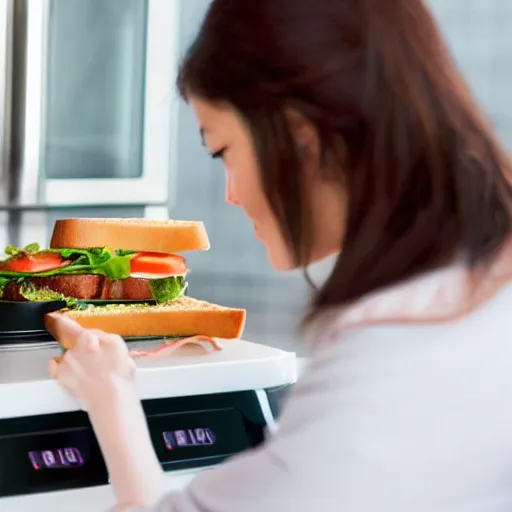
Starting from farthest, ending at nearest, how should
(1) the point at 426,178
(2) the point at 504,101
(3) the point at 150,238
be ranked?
(2) the point at 504,101, (3) the point at 150,238, (1) the point at 426,178

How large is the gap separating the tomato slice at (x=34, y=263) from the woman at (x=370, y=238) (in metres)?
0.37

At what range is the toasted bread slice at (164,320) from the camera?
1143 mm

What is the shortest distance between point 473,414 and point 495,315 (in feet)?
0.25

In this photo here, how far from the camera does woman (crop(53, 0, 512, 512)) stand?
660 mm

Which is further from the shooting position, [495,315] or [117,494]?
[117,494]

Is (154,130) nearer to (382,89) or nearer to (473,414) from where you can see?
(382,89)

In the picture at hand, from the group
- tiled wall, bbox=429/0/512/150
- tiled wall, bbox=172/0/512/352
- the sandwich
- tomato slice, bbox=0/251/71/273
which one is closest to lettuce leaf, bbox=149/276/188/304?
the sandwich

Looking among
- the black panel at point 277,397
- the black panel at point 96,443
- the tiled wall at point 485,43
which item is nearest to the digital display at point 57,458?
the black panel at point 96,443

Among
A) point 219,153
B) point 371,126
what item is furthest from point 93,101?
point 371,126

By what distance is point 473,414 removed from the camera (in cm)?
68

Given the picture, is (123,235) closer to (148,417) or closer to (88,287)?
(88,287)

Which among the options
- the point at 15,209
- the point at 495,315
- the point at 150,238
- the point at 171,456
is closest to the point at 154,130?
the point at 15,209

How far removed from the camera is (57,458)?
99cm

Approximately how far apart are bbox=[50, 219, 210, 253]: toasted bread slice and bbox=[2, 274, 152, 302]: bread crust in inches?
1.7
